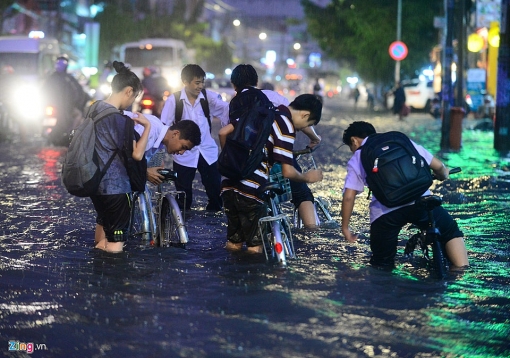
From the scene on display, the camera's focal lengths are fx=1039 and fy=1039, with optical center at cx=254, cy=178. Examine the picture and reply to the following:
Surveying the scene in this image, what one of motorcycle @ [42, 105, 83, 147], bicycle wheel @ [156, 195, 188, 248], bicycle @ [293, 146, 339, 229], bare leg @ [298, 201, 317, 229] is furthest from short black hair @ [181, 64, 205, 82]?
motorcycle @ [42, 105, 83, 147]

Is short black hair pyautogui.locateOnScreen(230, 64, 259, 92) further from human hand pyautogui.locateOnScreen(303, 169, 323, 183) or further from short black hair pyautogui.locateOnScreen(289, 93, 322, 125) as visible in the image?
human hand pyautogui.locateOnScreen(303, 169, 323, 183)

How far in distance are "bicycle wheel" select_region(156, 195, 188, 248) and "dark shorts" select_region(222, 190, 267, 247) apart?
0.38 metres

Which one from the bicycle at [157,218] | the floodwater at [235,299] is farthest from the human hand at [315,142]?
the bicycle at [157,218]

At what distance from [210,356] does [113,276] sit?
233cm

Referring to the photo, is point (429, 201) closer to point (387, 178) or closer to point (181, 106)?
point (387, 178)

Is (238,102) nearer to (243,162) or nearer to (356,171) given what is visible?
(243,162)

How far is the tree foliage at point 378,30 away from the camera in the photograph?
5494 centimetres

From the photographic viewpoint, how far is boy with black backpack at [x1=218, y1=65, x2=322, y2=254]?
25.4 ft

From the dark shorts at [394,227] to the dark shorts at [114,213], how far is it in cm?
185

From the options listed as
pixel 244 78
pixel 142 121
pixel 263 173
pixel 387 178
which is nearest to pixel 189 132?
pixel 142 121

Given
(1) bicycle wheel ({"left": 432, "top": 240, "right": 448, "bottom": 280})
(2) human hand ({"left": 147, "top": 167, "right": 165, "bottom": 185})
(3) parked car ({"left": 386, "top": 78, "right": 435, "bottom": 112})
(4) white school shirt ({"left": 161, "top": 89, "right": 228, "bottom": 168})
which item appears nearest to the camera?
(1) bicycle wheel ({"left": 432, "top": 240, "right": 448, "bottom": 280})

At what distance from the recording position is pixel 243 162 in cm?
786

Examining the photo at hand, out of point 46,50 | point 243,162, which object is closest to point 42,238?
point 243,162

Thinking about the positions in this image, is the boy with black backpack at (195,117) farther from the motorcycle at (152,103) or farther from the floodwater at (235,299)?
the motorcycle at (152,103)
